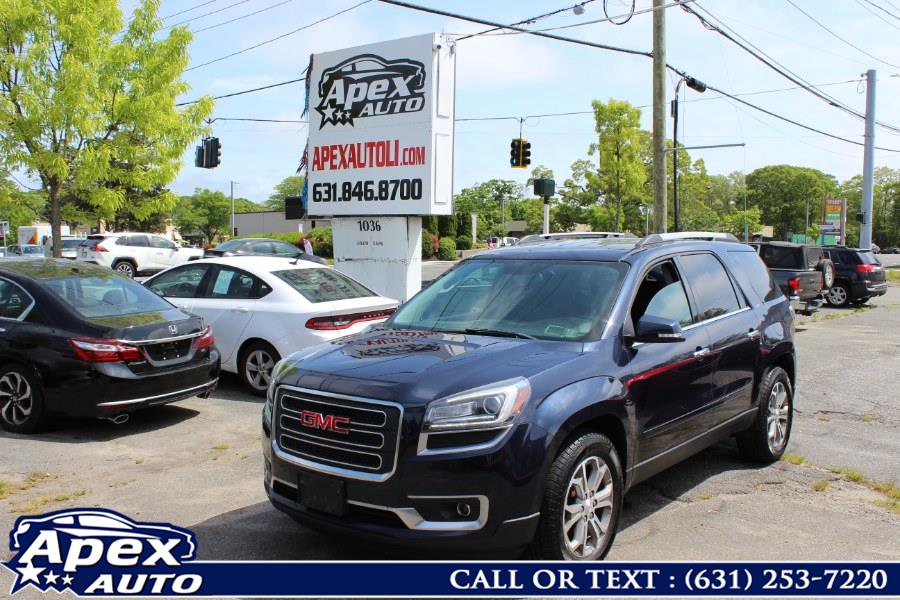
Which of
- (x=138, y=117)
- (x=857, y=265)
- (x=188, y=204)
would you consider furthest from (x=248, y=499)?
(x=188, y=204)

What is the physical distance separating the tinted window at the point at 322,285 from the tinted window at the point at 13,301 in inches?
104

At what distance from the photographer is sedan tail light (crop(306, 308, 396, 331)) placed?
848cm

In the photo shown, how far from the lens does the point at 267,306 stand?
28.6 ft

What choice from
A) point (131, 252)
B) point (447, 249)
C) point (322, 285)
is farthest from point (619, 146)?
point (322, 285)

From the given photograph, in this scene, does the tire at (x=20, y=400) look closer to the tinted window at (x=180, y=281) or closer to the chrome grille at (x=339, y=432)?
the tinted window at (x=180, y=281)

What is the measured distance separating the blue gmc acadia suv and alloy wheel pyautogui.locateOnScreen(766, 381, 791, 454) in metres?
0.58

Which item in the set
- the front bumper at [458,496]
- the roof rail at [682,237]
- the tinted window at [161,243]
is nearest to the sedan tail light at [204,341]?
the front bumper at [458,496]

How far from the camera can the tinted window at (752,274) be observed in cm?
632

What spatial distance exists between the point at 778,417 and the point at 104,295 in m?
6.31

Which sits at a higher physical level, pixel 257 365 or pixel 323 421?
pixel 323 421

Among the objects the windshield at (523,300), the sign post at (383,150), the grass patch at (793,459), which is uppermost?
the sign post at (383,150)

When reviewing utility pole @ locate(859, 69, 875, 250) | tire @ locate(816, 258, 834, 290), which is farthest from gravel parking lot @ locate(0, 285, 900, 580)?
utility pole @ locate(859, 69, 875, 250)

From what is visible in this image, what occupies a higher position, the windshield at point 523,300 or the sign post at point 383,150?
the sign post at point 383,150

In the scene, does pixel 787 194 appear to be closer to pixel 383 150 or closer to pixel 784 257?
pixel 784 257
